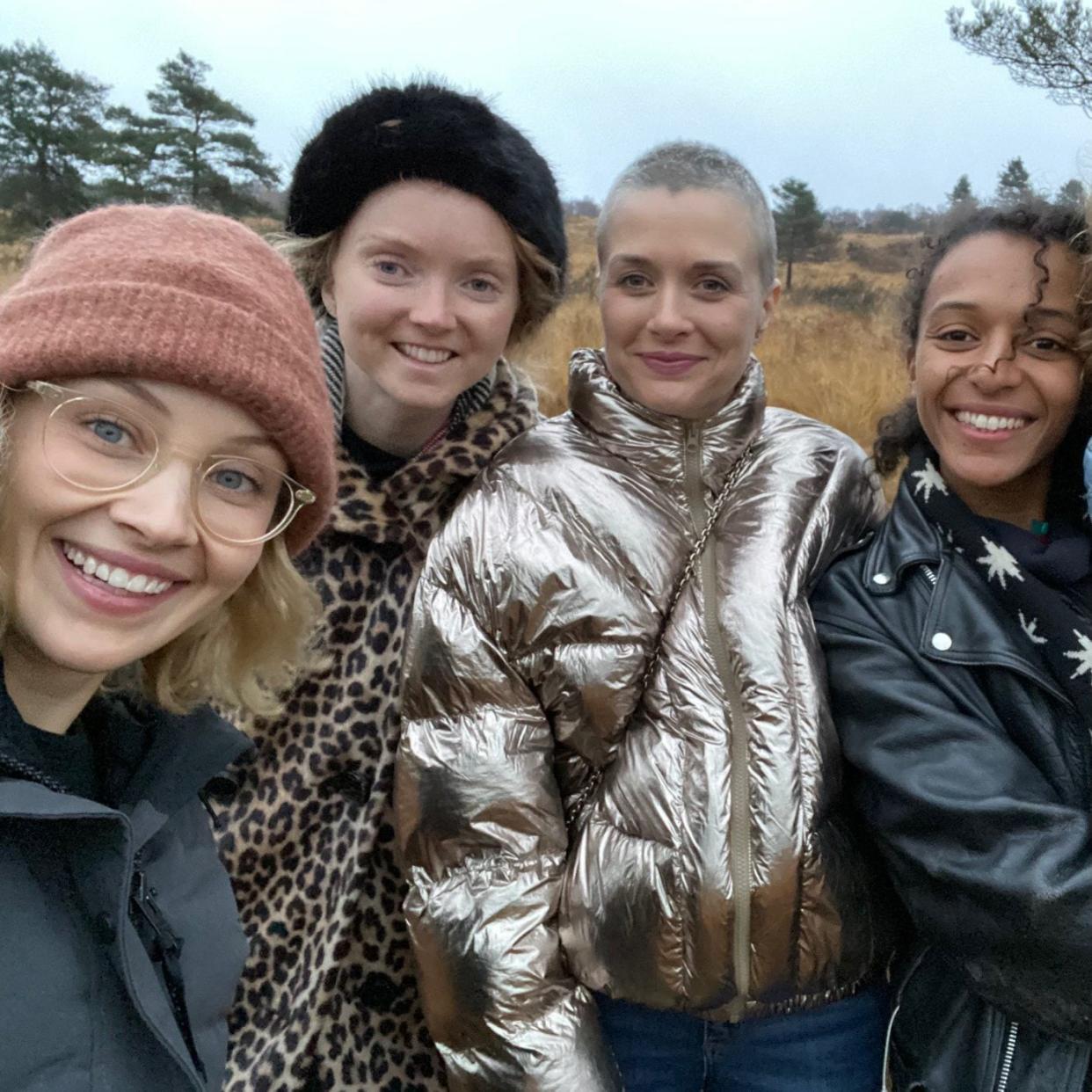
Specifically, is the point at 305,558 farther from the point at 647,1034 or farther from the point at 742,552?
the point at 647,1034

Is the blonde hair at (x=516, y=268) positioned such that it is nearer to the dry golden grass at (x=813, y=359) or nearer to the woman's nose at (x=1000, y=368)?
the dry golden grass at (x=813, y=359)

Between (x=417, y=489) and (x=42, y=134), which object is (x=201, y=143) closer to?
(x=42, y=134)

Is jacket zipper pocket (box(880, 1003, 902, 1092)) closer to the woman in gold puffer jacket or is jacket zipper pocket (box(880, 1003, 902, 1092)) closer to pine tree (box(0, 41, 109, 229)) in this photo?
the woman in gold puffer jacket

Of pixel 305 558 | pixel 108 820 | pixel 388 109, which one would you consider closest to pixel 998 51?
pixel 388 109

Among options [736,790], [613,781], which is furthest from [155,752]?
[736,790]

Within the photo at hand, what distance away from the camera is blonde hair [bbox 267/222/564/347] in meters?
1.87

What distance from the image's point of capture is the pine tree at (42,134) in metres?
9.84

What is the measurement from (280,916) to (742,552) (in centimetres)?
110

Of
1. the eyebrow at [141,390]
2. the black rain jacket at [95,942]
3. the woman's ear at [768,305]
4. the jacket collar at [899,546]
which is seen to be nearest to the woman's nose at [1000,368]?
the jacket collar at [899,546]

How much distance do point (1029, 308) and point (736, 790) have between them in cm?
89

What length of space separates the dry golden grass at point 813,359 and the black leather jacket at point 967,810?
1.11 metres

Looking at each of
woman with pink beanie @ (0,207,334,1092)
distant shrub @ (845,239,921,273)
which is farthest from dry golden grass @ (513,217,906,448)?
distant shrub @ (845,239,921,273)

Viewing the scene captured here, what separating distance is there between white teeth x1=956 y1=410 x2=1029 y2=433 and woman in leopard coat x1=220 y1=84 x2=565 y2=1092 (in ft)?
2.76

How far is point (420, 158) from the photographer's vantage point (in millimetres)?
1719
